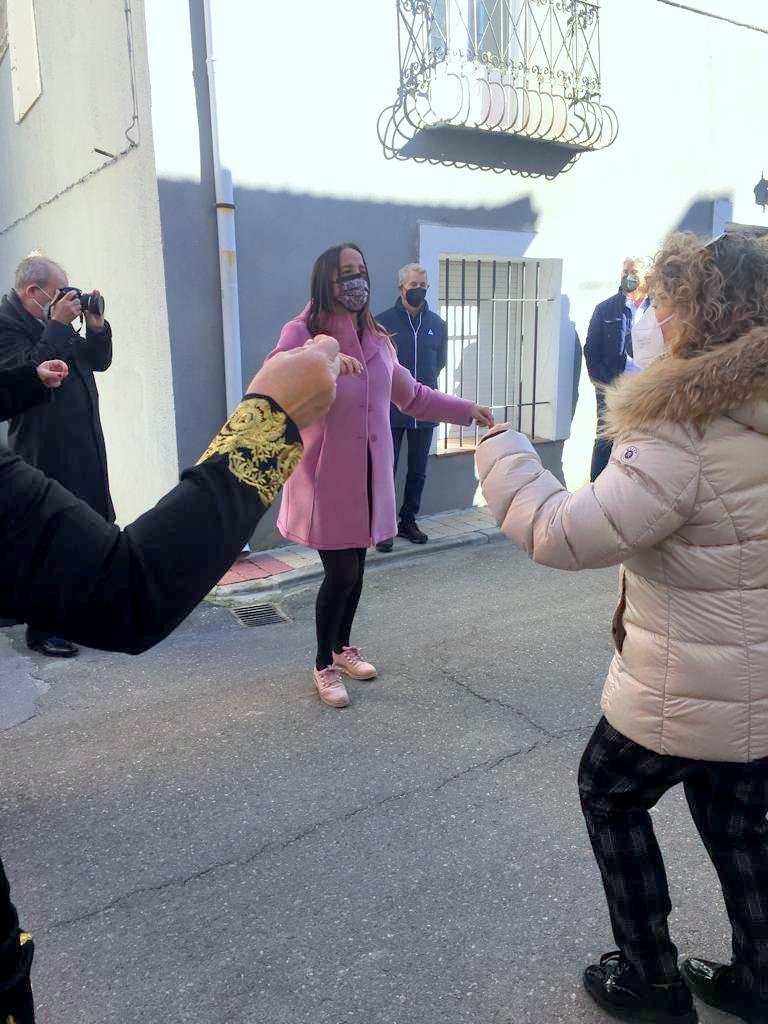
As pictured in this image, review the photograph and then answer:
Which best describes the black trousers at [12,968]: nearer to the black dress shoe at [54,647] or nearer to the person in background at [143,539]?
the person in background at [143,539]

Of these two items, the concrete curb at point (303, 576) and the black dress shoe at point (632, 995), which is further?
Result: the concrete curb at point (303, 576)

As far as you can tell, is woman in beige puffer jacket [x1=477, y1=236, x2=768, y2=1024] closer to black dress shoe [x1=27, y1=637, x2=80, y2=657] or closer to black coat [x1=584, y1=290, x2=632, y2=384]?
black dress shoe [x1=27, y1=637, x2=80, y2=657]

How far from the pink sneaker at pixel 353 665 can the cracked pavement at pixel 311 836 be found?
6 cm

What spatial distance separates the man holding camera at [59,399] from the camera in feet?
13.7

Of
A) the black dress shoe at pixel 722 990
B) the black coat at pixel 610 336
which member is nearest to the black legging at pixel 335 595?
the black dress shoe at pixel 722 990

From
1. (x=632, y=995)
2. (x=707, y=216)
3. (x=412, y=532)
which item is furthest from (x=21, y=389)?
(x=707, y=216)

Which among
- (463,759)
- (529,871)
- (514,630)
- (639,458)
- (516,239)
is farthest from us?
(516,239)

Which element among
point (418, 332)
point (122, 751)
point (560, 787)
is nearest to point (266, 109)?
point (418, 332)

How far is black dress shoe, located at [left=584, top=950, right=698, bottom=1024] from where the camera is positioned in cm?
187

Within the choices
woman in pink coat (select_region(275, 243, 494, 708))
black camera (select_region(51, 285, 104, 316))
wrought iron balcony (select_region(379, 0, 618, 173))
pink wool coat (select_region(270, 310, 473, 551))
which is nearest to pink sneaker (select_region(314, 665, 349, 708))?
woman in pink coat (select_region(275, 243, 494, 708))

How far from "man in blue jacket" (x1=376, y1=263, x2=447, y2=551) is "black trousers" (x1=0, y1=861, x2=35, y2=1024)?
4762mm

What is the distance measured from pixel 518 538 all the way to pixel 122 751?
222cm

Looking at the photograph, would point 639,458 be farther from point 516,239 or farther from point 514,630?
point 516,239

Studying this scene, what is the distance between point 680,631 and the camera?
1688 mm
